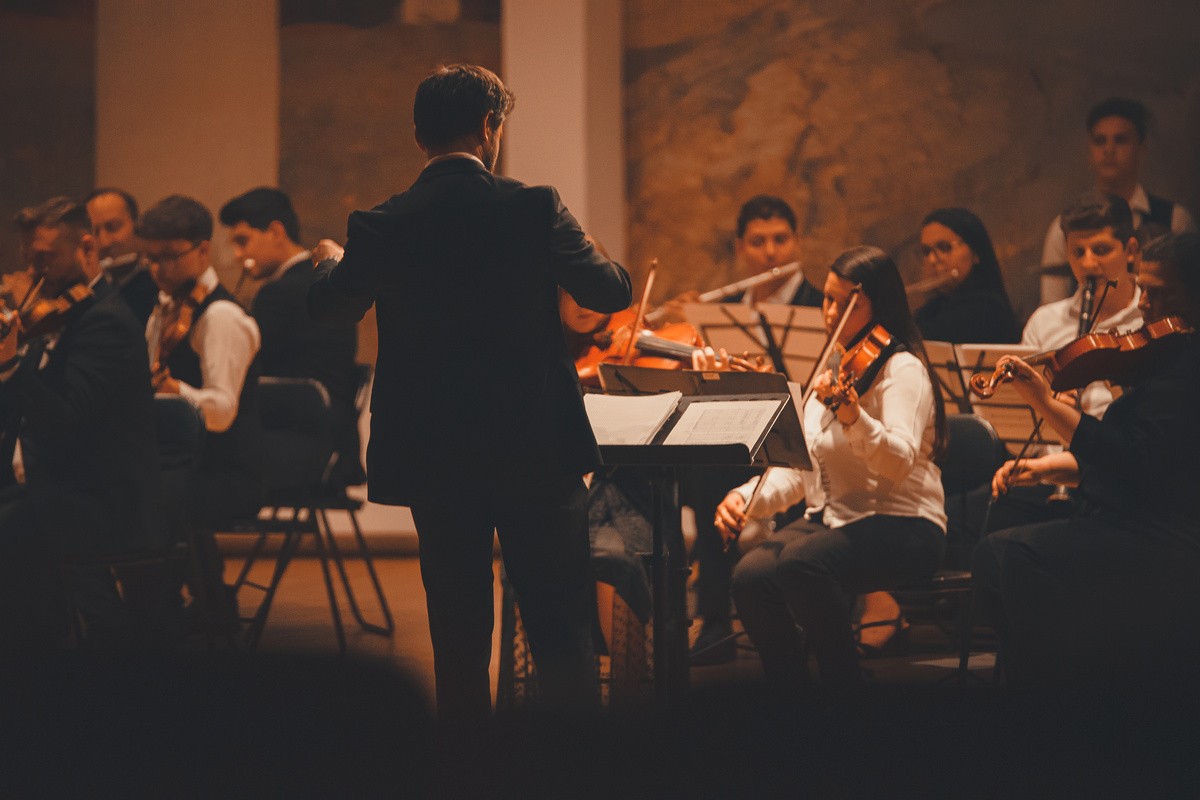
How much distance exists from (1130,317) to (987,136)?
2.35 meters

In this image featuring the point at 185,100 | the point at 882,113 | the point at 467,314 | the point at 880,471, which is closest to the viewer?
the point at 467,314

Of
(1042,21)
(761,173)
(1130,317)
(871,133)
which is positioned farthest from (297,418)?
(1042,21)

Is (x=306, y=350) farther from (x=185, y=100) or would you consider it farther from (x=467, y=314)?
(x=185, y=100)

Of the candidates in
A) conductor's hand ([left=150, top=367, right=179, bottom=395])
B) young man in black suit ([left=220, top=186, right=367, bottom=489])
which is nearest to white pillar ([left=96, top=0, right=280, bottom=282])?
young man in black suit ([left=220, top=186, right=367, bottom=489])

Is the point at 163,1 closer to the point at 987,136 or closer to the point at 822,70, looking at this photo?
the point at 822,70

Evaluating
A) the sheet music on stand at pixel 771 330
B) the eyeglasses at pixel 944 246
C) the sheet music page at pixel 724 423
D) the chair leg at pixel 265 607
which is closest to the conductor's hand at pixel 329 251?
the sheet music page at pixel 724 423

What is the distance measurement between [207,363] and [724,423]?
1.98m

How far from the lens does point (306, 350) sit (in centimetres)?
355

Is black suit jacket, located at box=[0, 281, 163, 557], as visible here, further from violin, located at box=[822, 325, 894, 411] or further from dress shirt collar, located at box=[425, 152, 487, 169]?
violin, located at box=[822, 325, 894, 411]

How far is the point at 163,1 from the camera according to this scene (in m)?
5.41

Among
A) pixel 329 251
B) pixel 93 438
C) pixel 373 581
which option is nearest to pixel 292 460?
pixel 373 581

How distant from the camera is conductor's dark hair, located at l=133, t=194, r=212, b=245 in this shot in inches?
136

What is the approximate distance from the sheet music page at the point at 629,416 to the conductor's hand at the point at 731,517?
51 centimetres

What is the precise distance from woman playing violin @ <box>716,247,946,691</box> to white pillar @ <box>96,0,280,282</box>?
12.0 ft
